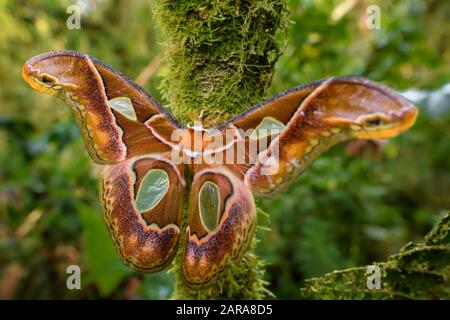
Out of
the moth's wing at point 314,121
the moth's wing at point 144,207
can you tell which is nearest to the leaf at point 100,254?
the moth's wing at point 144,207

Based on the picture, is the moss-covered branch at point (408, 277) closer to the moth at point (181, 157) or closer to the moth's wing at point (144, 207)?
the moth at point (181, 157)

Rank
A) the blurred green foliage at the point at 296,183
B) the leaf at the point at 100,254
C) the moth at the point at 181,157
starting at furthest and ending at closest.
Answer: the blurred green foliage at the point at 296,183 → the leaf at the point at 100,254 → the moth at the point at 181,157

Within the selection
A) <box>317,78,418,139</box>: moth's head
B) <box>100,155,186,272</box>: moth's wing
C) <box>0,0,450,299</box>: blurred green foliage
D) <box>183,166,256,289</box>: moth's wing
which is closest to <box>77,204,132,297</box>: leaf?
<box>0,0,450,299</box>: blurred green foliage

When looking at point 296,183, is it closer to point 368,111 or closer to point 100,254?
point 100,254

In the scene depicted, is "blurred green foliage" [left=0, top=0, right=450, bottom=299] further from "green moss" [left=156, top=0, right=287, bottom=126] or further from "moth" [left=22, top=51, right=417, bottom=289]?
"green moss" [left=156, top=0, right=287, bottom=126]

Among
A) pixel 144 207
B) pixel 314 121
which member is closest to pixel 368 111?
pixel 314 121

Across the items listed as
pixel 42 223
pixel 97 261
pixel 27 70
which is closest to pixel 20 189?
pixel 42 223

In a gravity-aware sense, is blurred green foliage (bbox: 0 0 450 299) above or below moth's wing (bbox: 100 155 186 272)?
above

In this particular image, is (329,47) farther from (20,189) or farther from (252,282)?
(20,189)
